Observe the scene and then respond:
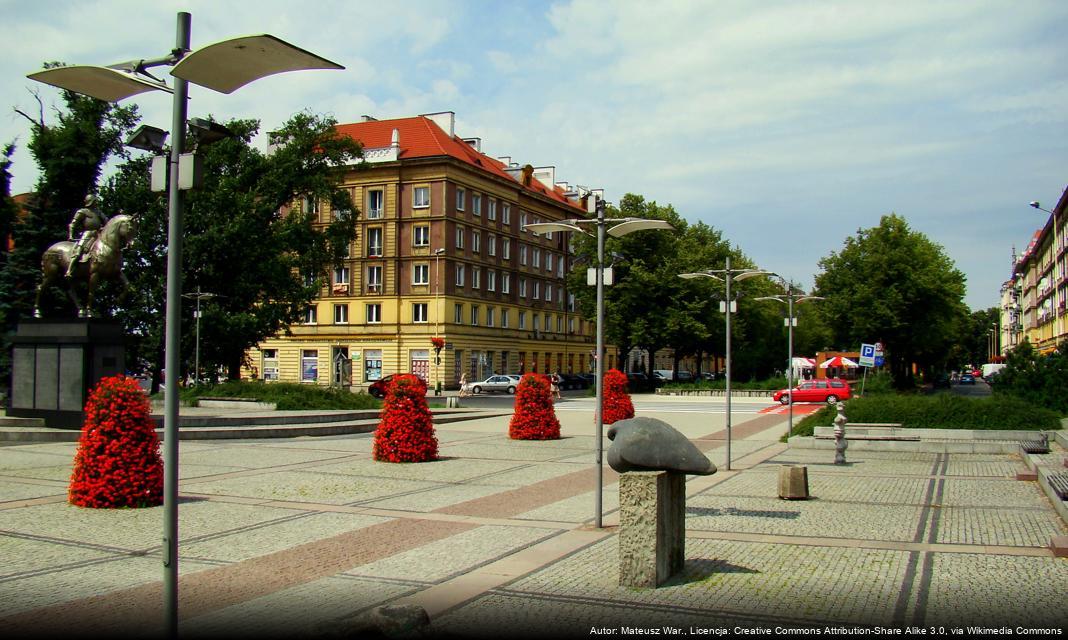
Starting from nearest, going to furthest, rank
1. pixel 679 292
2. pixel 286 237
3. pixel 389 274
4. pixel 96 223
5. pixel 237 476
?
pixel 237 476, pixel 96 223, pixel 286 237, pixel 679 292, pixel 389 274

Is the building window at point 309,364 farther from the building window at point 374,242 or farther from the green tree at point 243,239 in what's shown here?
the green tree at point 243,239

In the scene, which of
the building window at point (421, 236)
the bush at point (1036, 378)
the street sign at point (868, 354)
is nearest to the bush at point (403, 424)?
the bush at point (1036, 378)

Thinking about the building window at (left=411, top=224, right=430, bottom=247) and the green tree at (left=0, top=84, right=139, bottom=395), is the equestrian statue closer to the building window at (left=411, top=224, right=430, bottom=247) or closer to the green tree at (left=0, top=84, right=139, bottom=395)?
the green tree at (left=0, top=84, right=139, bottom=395)

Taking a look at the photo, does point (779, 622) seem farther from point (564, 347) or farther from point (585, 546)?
point (564, 347)

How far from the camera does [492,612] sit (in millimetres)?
6730

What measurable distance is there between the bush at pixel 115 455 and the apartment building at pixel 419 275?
52344mm

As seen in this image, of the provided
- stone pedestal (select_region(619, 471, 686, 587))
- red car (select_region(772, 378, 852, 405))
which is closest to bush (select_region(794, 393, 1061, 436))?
stone pedestal (select_region(619, 471, 686, 587))

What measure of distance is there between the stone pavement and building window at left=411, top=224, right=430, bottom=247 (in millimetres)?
50940

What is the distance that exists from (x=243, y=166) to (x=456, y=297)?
2539 cm

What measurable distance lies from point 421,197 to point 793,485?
184 feet

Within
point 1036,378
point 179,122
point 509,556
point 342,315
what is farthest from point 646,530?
point 342,315

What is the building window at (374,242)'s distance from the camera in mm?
68438

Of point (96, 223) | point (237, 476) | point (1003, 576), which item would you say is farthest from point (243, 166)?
point (1003, 576)

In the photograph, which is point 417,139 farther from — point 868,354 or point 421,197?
point 868,354
